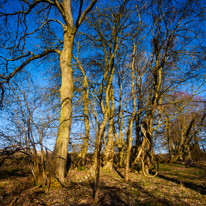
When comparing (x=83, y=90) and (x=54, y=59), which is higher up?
(x=54, y=59)

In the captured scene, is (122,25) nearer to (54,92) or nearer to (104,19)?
(104,19)

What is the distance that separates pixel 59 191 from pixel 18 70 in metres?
5.19

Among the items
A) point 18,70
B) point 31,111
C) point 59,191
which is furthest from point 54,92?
point 59,191

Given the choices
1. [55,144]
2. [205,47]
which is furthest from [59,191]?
[205,47]

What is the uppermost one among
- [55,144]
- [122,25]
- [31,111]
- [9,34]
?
[122,25]

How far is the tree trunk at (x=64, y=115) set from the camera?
215 inches

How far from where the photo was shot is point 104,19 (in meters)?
10.3

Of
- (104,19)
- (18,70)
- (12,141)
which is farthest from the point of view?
(104,19)

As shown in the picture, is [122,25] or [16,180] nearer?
[16,180]

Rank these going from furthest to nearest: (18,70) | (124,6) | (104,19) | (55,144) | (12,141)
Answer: (104,19) → (124,6) → (18,70) → (55,144) → (12,141)

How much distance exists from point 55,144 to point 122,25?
29.1 feet

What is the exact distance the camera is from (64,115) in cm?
599

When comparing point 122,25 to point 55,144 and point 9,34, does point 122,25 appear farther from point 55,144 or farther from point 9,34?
point 55,144

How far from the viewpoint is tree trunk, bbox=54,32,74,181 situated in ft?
18.0
